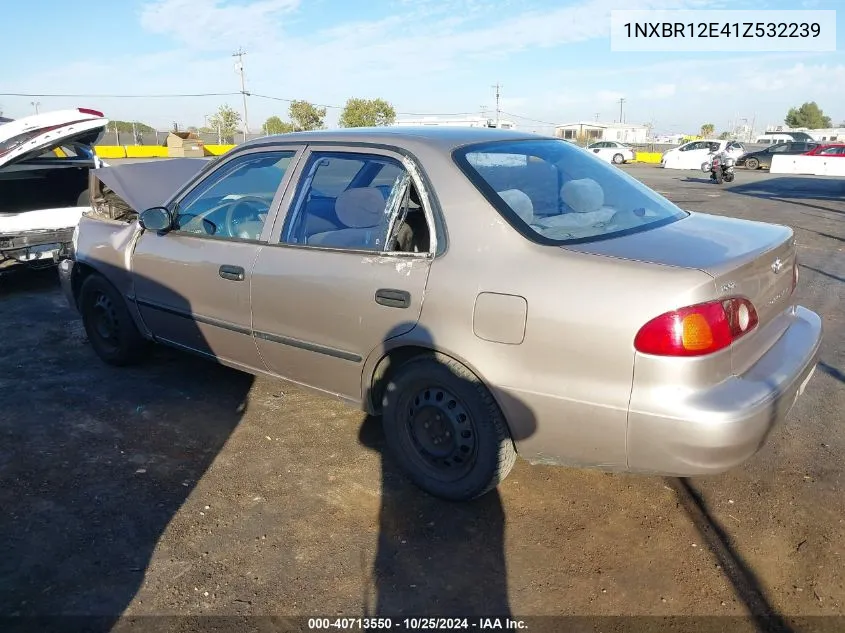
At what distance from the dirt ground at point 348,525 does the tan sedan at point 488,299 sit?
0.32 m

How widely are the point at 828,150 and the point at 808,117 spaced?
72.5 metres

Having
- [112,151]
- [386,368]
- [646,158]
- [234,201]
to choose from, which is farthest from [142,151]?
[386,368]

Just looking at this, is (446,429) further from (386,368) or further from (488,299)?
(488,299)

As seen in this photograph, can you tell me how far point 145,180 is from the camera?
17.2ft

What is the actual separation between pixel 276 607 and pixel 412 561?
565 mm

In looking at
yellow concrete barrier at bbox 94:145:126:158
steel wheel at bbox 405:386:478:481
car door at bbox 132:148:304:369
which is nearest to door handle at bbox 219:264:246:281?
car door at bbox 132:148:304:369

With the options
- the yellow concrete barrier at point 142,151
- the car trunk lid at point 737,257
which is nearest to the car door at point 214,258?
the car trunk lid at point 737,257

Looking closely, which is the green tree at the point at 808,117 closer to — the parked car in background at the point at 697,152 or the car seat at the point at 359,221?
the parked car in background at the point at 697,152

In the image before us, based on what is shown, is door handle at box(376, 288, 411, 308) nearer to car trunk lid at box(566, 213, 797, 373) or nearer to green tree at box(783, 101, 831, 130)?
car trunk lid at box(566, 213, 797, 373)

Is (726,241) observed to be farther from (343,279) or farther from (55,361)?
(55,361)

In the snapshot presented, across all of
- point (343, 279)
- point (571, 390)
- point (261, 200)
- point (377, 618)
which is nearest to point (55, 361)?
point (261, 200)

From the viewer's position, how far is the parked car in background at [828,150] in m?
27.8

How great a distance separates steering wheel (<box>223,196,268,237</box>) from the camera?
3816mm

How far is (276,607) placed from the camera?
95.0 inches
